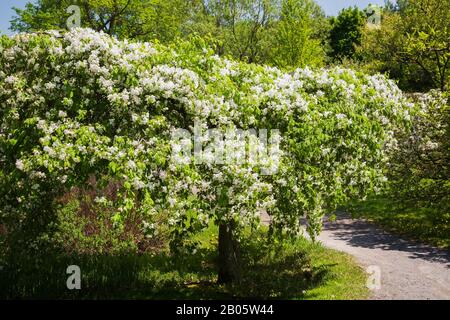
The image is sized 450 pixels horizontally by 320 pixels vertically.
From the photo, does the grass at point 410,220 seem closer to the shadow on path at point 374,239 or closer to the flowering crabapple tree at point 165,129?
the shadow on path at point 374,239

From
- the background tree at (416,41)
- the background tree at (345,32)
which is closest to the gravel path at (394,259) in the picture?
the background tree at (416,41)

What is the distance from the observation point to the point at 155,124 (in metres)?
8.36

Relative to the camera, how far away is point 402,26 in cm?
3120

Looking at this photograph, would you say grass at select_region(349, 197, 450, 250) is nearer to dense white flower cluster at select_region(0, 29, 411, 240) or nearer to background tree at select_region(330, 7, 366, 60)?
dense white flower cluster at select_region(0, 29, 411, 240)

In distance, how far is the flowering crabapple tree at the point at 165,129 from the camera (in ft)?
26.0

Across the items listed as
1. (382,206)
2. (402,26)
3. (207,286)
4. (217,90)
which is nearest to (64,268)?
(207,286)

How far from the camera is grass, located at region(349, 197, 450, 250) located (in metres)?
16.3

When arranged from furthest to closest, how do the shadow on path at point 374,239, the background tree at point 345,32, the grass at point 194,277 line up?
the background tree at point 345,32, the shadow on path at point 374,239, the grass at point 194,277

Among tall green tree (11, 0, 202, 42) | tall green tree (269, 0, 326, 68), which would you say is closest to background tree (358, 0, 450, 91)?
tall green tree (269, 0, 326, 68)

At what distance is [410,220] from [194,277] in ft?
35.0

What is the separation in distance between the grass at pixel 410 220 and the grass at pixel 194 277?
269 cm

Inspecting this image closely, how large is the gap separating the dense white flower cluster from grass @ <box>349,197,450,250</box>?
5.40 meters

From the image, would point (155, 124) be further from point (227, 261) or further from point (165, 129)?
point (227, 261)

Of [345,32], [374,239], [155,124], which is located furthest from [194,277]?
[345,32]
